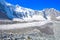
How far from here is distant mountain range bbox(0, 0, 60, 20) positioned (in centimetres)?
266

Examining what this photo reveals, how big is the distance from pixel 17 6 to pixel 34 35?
2.04ft

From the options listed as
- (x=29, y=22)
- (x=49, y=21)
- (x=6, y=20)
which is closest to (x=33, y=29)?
(x=29, y=22)

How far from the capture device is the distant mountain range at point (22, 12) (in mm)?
2658

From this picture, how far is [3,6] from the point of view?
268 centimetres

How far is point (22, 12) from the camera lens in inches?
111

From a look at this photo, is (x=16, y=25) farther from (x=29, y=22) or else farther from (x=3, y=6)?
(x=3, y=6)

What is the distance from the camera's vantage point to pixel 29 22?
270 centimetres

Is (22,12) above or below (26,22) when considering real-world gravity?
above

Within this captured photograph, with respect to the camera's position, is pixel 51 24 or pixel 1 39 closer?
pixel 1 39

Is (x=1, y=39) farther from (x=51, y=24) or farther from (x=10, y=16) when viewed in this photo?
(x=51, y=24)

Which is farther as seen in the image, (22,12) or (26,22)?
(22,12)

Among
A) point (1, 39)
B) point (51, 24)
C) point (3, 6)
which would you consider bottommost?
point (1, 39)

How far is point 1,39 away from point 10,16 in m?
0.44

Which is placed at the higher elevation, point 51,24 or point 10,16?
point 10,16
